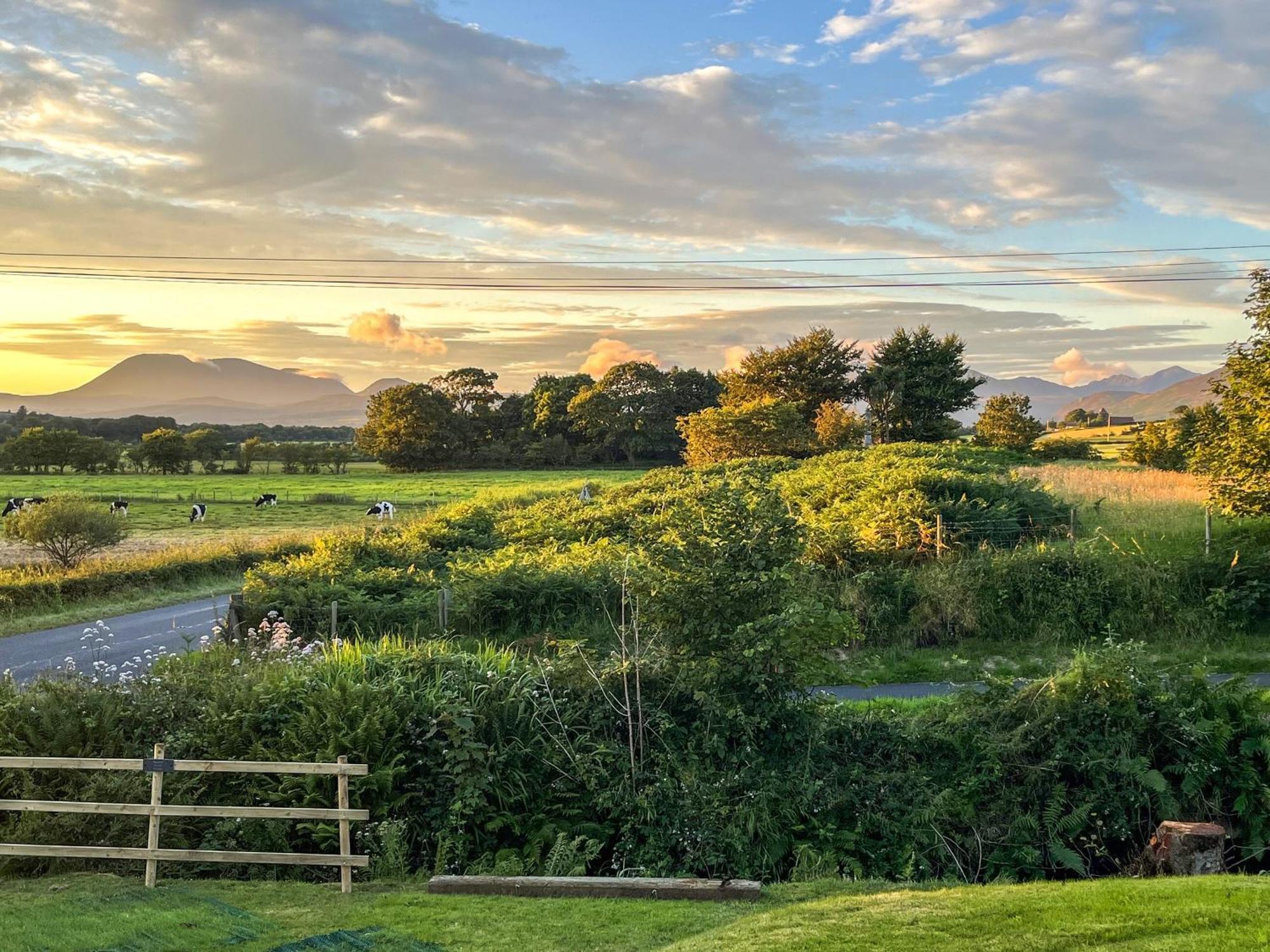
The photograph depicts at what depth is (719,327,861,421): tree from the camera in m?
72.9

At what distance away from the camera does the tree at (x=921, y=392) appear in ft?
218

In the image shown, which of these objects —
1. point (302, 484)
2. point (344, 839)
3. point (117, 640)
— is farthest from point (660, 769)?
point (302, 484)

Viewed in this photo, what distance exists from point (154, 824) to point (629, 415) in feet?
275

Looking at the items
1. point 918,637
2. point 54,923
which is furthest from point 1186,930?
point 918,637

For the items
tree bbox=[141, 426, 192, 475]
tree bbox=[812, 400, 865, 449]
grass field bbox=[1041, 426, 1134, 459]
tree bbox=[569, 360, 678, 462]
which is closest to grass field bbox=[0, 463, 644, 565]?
tree bbox=[141, 426, 192, 475]

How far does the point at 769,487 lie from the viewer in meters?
12.2

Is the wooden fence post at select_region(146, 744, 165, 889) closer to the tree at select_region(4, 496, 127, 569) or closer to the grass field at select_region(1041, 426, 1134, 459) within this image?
the tree at select_region(4, 496, 127, 569)

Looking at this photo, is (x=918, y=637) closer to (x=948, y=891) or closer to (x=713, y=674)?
(x=713, y=674)

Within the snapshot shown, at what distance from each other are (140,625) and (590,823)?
57.3 feet

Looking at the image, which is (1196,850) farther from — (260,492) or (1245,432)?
(260,492)

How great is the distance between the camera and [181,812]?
27.8 feet

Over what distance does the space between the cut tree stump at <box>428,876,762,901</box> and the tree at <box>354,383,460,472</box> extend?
85361 mm

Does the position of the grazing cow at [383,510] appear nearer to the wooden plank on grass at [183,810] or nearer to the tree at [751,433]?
the tree at [751,433]

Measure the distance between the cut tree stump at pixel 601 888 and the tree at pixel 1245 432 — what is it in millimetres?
16630
